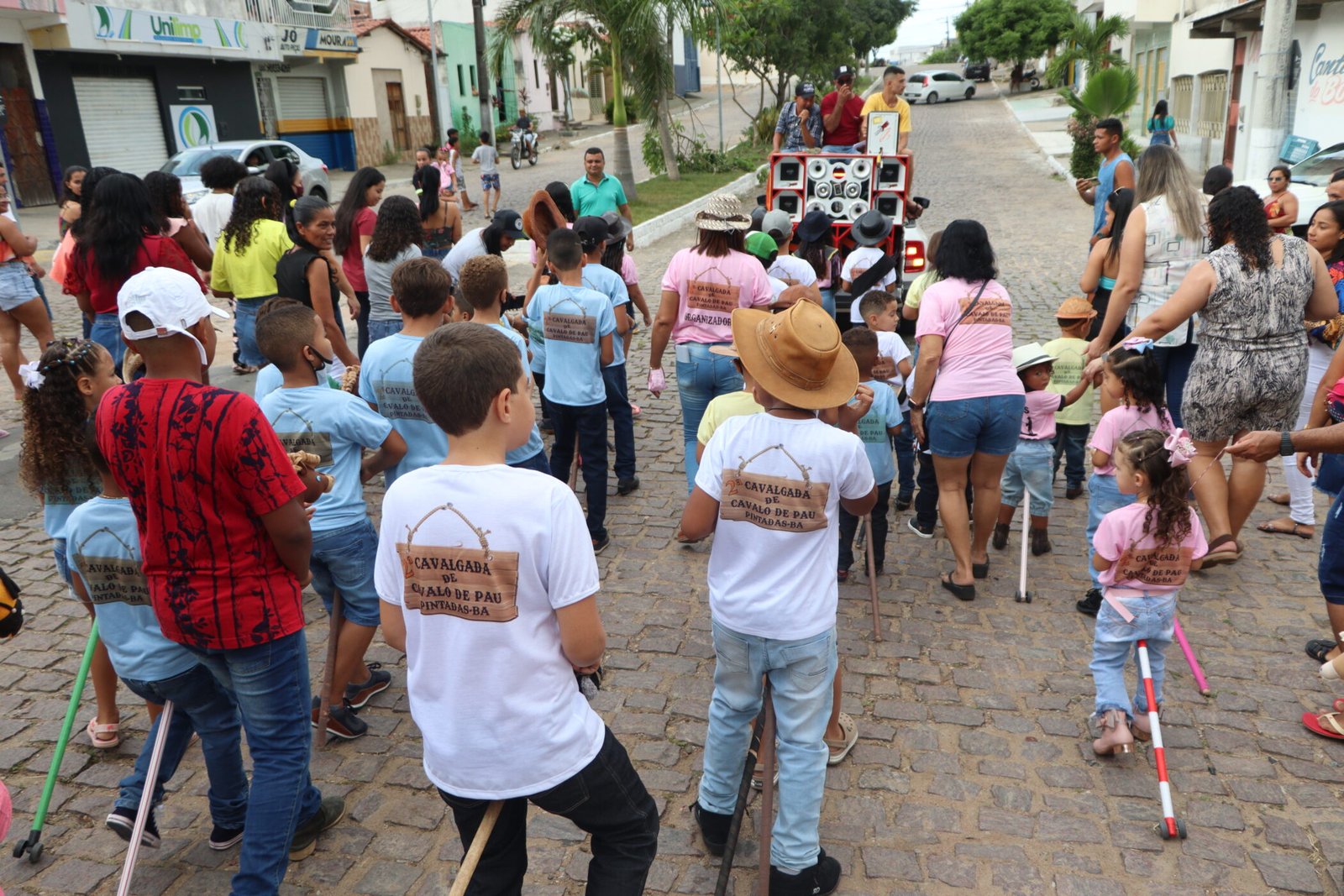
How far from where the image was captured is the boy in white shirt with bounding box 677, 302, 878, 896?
284 centimetres

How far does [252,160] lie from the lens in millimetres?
17906

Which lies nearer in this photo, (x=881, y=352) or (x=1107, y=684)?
(x=1107, y=684)

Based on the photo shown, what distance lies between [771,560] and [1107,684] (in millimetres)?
1708

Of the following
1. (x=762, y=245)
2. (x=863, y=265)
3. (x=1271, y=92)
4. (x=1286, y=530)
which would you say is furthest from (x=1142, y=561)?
(x=1271, y=92)

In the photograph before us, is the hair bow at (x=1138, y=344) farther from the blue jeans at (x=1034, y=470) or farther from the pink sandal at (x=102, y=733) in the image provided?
the pink sandal at (x=102, y=733)

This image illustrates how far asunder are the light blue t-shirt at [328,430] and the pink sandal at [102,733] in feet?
4.16

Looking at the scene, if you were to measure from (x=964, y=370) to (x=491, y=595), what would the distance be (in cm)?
319

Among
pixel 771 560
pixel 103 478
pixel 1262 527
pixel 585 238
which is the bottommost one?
pixel 1262 527

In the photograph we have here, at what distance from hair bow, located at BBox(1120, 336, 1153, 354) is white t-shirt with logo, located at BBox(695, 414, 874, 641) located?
7.71ft

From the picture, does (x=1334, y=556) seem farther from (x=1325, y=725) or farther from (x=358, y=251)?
(x=358, y=251)

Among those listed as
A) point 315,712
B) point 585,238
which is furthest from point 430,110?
point 315,712

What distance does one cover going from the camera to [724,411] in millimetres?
3646

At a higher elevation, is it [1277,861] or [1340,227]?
[1340,227]

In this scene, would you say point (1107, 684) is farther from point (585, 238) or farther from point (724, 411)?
point (585, 238)
